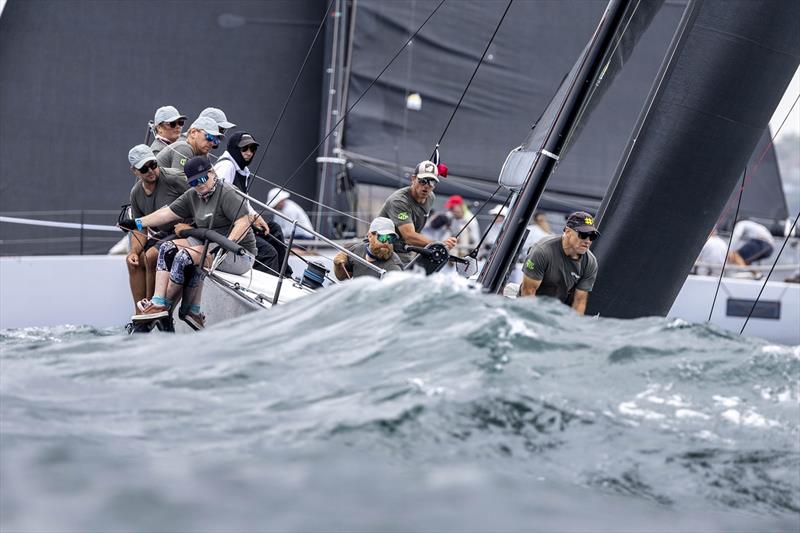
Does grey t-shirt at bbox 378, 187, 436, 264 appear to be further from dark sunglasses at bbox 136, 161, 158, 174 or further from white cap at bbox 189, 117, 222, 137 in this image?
dark sunglasses at bbox 136, 161, 158, 174

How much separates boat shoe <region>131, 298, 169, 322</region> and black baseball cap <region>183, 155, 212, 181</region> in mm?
566

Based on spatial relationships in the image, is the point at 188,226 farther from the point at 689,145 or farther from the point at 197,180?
the point at 689,145

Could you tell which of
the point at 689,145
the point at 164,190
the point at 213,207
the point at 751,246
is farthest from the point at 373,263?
the point at 751,246

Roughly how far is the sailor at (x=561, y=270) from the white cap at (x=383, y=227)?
58 centimetres

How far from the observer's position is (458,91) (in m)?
11.6

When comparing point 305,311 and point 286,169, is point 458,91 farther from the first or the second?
point 305,311

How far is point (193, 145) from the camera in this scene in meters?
6.12

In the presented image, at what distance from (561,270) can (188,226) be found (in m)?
1.64

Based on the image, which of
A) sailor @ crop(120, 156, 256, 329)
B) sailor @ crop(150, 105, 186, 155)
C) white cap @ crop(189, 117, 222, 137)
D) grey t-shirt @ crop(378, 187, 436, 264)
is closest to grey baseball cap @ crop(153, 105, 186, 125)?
sailor @ crop(150, 105, 186, 155)

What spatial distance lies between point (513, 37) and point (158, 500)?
10014 mm

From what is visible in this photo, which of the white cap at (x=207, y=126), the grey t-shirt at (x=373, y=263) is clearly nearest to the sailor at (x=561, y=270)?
the grey t-shirt at (x=373, y=263)

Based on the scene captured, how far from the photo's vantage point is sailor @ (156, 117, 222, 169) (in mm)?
6043

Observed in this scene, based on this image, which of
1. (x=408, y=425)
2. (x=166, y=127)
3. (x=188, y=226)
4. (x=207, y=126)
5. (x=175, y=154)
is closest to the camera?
(x=408, y=425)

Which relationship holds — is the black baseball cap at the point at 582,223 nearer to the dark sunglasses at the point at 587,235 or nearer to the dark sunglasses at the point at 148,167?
the dark sunglasses at the point at 587,235
